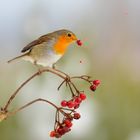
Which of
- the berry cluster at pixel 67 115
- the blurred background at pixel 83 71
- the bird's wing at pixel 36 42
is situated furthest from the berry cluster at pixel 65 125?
the blurred background at pixel 83 71

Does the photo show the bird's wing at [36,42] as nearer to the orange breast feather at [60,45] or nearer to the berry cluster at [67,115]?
the orange breast feather at [60,45]

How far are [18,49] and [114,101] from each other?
0.76m

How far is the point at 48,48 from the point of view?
6.20 ft

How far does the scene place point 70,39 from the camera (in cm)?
183

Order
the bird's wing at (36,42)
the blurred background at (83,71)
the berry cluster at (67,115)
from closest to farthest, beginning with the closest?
the berry cluster at (67,115) → the bird's wing at (36,42) → the blurred background at (83,71)

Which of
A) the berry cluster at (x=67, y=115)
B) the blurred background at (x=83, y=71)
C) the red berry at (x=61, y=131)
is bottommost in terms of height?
the red berry at (x=61, y=131)

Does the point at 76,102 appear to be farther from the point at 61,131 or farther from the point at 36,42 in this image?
the point at 36,42

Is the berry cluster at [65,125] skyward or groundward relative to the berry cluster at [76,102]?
groundward

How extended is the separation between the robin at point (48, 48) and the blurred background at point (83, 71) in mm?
1927

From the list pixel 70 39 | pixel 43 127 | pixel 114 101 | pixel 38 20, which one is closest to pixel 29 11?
pixel 38 20

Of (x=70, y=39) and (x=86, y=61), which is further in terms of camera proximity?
(x=86, y=61)

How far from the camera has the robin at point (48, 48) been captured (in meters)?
1.80

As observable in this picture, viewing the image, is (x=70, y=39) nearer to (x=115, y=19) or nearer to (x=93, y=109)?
(x=93, y=109)

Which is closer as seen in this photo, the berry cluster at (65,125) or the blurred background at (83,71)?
the berry cluster at (65,125)
